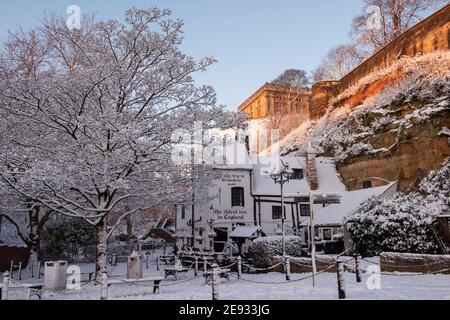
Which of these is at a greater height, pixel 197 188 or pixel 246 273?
pixel 197 188

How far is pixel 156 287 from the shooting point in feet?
39.6

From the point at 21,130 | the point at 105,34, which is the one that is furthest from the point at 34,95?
the point at 105,34

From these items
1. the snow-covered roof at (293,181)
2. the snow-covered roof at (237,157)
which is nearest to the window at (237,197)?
the snow-covered roof at (293,181)

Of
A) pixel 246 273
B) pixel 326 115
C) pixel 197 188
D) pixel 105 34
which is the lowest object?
pixel 246 273

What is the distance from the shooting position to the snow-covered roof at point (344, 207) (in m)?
21.3

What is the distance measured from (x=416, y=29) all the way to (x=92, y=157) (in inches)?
1112

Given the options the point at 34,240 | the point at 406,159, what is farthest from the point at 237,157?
the point at 34,240

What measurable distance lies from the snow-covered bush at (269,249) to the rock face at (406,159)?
31.1 feet

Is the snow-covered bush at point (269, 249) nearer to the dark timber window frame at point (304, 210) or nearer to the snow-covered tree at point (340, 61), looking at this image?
the dark timber window frame at point (304, 210)

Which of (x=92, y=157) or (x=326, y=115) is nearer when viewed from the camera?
(x=92, y=157)

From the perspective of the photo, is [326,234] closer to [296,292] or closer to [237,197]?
[237,197]

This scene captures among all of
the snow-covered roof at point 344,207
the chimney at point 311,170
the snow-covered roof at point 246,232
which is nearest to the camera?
the snow-covered roof at point 246,232

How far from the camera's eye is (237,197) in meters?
26.4
